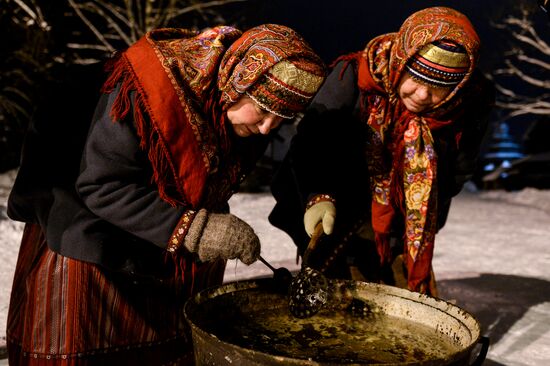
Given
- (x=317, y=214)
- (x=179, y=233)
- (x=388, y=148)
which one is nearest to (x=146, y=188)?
(x=179, y=233)

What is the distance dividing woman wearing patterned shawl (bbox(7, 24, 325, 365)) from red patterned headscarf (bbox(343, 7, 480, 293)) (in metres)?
0.63

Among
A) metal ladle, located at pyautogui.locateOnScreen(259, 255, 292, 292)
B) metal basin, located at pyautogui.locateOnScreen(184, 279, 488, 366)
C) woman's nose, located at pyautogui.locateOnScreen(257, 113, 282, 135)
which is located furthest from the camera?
metal ladle, located at pyautogui.locateOnScreen(259, 255, 292, 292)

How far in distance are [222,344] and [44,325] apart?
0.75 m

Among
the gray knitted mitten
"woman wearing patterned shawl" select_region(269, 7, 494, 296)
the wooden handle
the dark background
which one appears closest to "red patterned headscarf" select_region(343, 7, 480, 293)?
"woman wearing patterned shawl" select_region(269, 7, 494, 296)

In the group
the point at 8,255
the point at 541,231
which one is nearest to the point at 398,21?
the point at 541,231

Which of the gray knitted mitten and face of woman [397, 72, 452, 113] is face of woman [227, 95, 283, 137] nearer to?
the gray knitted mitten

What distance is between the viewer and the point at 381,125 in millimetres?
2273

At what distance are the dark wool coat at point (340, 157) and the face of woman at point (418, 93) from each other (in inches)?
9.1

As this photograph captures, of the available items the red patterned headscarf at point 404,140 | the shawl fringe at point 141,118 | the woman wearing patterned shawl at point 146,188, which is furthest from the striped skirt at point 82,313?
the red patterned headscarf at point 404,140

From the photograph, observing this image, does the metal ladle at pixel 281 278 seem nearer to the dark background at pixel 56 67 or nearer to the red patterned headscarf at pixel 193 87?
the red patterned headscarf at pixel 193 87

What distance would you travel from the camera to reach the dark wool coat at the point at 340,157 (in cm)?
230

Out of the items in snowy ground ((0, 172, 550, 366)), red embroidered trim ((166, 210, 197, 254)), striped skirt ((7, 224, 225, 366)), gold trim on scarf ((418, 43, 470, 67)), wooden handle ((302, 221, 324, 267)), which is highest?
gold trim on scarf ((418, 43, 470, 67))

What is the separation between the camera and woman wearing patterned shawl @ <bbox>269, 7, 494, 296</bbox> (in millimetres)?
2051

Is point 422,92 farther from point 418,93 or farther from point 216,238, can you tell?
point 216,238
